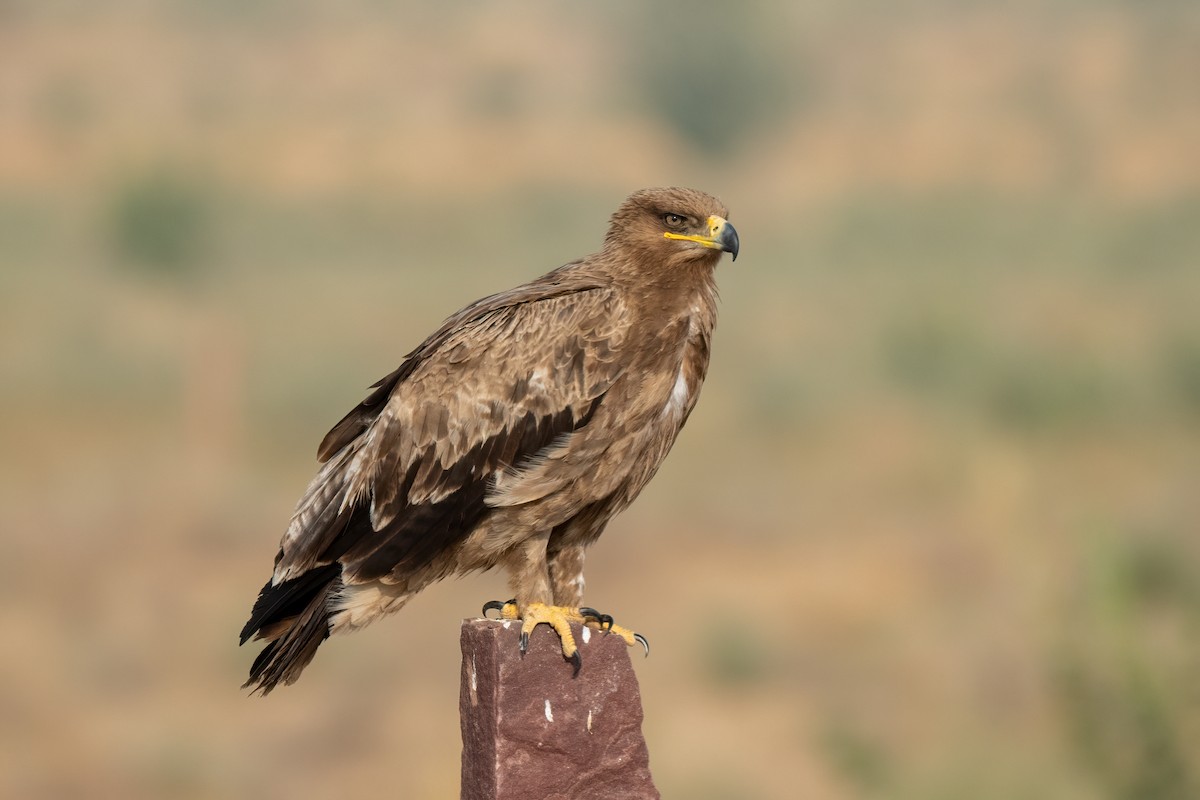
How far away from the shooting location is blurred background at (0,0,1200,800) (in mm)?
20547

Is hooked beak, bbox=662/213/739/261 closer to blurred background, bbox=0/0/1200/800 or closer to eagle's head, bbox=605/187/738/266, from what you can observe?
eagle's head, bbox=605/187/738/266

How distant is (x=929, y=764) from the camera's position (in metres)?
17.8

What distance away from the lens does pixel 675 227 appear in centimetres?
763

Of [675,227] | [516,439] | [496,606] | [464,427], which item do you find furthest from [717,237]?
[496,606]

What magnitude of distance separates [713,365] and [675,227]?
30776 mm

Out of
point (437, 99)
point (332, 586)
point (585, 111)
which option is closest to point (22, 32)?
point (437, 99)

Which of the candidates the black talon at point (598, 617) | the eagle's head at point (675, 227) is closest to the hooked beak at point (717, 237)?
the eagle's head at point (675, 227)

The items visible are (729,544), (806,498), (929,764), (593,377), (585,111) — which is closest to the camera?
(593,377)

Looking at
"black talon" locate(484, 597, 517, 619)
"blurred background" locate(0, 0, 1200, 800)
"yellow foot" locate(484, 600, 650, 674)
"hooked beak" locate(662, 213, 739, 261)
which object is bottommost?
"yellow foot" locate(484, 600, 650, 674)

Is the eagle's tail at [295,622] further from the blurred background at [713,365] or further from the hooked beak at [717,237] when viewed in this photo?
the blurred background at [713,365]

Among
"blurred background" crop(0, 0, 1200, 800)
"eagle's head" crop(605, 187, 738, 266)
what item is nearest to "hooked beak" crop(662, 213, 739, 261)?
"eagle's head" crop(605, 187, 738, 266)

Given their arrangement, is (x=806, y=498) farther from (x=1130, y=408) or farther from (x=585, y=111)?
(x=585, y=111)

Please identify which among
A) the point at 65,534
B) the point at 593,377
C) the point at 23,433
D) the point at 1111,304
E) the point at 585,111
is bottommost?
the point at 593,377

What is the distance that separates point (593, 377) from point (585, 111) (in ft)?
195
